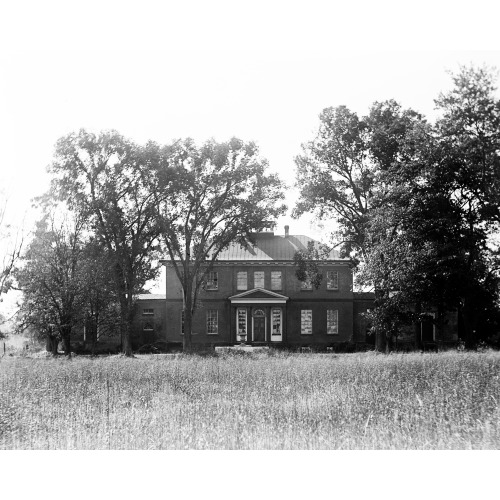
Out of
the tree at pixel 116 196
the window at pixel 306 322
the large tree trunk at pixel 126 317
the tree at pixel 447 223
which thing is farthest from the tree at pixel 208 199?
the window at pixel 306 322

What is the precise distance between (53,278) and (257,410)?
1275cm

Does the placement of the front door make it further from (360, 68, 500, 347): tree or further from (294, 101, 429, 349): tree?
(360, 68, 500, 347): tree

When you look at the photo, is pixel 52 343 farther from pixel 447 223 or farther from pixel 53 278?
pixel 447 223

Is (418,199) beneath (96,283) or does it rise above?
above

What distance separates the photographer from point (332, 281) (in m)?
32.5

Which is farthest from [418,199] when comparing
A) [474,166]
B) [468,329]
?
[468,329]

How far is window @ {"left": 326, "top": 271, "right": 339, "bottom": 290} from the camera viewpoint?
106ft

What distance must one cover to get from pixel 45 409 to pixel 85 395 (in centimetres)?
88

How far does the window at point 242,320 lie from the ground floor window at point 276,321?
139 cm

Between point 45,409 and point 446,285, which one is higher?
point 446,285

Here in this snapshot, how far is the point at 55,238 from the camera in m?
17.3
